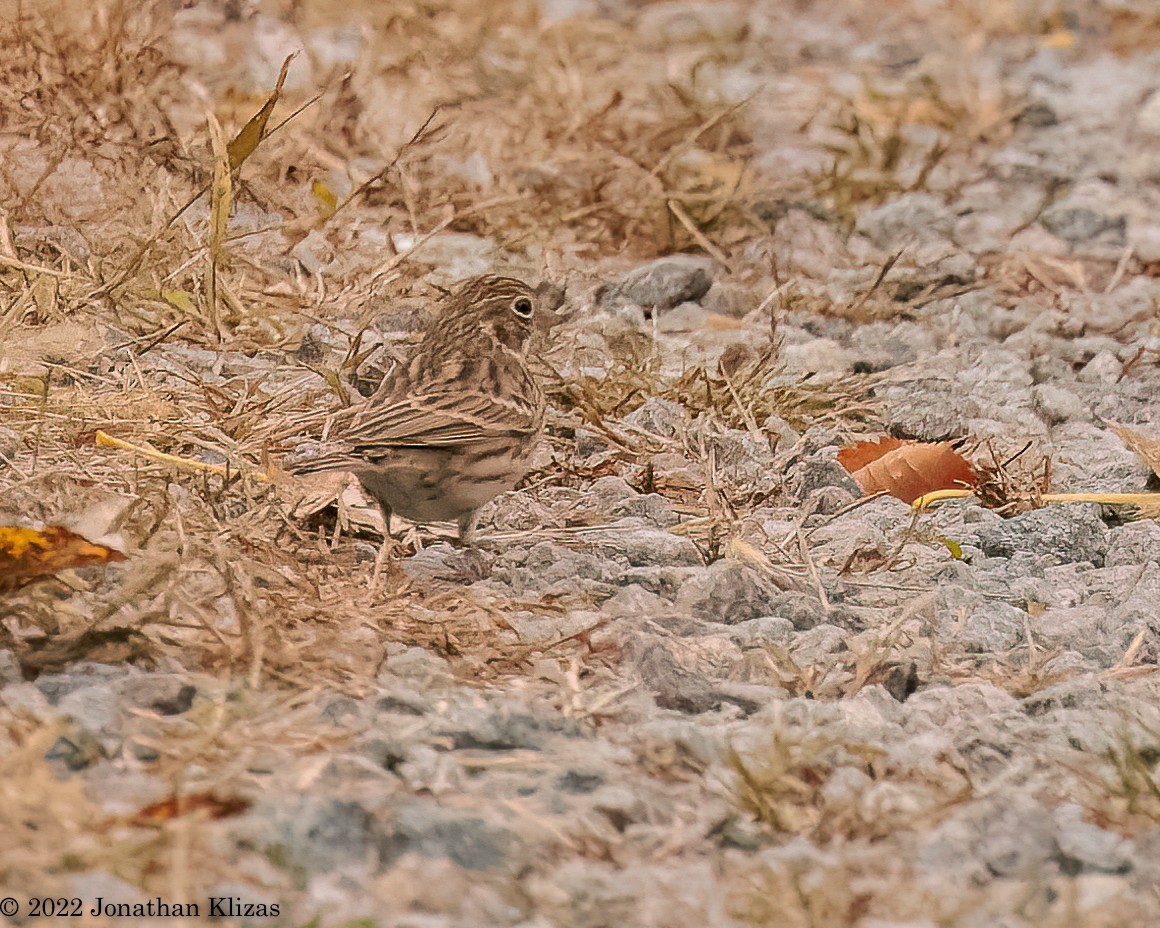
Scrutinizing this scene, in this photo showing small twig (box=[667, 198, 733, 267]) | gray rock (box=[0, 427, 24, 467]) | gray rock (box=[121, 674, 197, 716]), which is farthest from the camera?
small twig (box=[667, 198, 733, 267])

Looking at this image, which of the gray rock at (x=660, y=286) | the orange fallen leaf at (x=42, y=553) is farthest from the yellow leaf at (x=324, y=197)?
the orange fallen leaf at (x=42, y=553)

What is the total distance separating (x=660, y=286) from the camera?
17.5 feet

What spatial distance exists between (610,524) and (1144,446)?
4.91 feet

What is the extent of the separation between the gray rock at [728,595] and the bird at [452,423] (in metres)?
0.53

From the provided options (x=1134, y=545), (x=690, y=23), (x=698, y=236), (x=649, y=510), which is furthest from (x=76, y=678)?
(x=690, y=23)

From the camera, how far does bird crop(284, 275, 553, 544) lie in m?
3.54

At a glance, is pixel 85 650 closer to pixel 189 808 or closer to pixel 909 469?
pixel 189 808

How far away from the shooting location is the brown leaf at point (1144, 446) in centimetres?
424

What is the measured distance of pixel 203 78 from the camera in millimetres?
6180

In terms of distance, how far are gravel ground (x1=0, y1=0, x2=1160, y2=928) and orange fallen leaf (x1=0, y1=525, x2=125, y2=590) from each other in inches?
1.8

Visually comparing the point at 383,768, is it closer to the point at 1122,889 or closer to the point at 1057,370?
the point at 1122,889

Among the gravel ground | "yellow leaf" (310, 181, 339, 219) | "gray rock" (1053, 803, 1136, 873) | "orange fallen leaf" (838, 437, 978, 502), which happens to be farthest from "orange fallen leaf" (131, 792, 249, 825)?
"yellow leaf" (310, 181, 339, 219)

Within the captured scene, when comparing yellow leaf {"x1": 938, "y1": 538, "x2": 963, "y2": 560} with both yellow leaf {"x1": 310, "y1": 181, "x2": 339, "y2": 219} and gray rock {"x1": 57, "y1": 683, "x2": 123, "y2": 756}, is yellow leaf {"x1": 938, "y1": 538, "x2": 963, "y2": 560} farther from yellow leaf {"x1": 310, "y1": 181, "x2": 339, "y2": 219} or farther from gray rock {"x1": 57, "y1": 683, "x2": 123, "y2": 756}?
yellow leaf {"x1": 310, "y1": 181, "x2": 339, "y2": 219}

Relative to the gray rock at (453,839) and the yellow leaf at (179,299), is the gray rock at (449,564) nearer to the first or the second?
the gray rock at (453,839)
